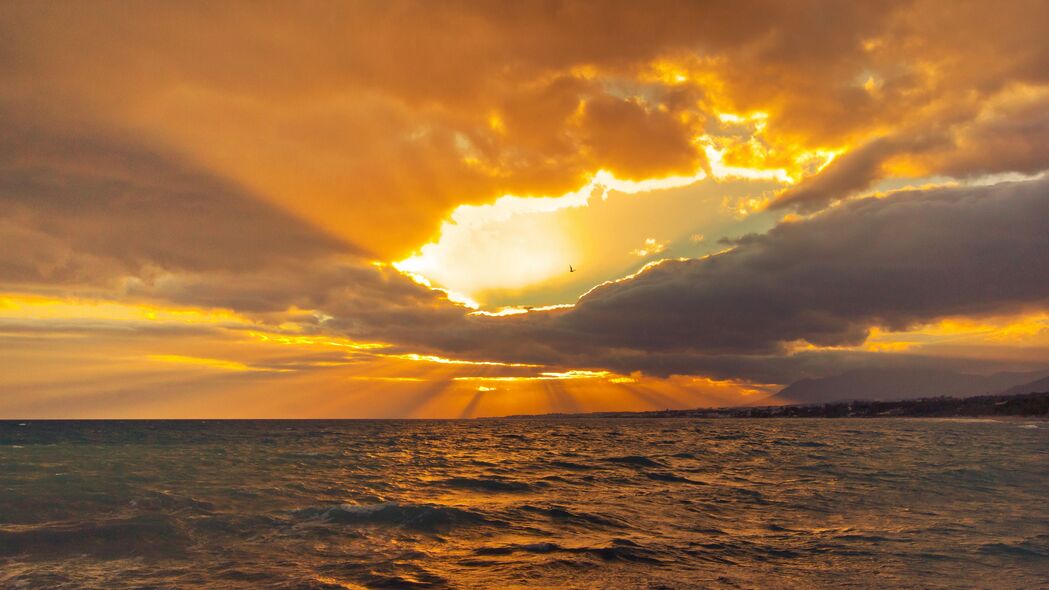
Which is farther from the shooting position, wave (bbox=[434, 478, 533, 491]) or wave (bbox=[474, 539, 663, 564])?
wave (bbox=[434, 478, 533, 491])

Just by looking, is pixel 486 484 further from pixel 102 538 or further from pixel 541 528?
pixel 102 538

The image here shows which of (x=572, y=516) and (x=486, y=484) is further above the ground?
(x=572, y=516)

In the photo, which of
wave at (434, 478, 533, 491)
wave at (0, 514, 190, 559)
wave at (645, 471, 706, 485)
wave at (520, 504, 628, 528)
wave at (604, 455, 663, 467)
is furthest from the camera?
wave at (604, 455, 663, 467)

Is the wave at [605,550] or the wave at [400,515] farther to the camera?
the wave at [400,515]

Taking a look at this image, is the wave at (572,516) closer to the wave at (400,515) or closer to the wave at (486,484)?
the wave at (400,515)

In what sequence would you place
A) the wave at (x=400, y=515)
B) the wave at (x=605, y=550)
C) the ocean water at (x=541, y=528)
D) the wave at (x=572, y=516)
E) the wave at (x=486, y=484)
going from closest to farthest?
the ocean water at (x=541, y=528) < the wave at (x=605, y=550) < the wave at (x=572, y=516) < the wave at (x=400, y=515) < the wave at (x=486, y=484)

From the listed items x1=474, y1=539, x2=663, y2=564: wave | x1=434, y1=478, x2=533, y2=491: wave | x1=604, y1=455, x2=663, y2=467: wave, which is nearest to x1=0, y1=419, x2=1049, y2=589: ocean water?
x1=474, y1=539, x2=663, y2=564: wave

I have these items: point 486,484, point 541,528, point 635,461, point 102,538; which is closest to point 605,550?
point 541,528

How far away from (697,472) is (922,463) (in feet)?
61.4

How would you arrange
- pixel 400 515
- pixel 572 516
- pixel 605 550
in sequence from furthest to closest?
pixel 400 515, pixel 572 516, pixel 605 550

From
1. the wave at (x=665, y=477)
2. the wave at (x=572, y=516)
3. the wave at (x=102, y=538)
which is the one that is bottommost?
the wave at (x=665, y=477)

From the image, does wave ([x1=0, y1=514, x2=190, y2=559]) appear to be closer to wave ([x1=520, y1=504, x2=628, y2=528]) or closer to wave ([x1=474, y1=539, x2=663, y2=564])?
wave ([x1=474, y1=539, x2=663, y2=564])

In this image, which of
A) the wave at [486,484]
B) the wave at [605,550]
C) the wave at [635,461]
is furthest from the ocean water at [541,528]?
the wave at [635,461]

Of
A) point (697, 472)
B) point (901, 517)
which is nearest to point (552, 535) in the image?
point (901, 517)
